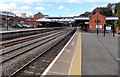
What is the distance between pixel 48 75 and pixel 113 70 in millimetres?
3846

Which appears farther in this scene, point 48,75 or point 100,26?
point 100,26

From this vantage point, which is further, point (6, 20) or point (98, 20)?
point (6, 20)

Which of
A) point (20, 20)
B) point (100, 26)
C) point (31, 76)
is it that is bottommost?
point (31, 76)

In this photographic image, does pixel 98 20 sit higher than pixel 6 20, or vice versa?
pixel 6 20

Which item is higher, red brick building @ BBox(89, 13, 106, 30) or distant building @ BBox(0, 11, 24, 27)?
distant building @ BBox(0, 11, 24, 27)

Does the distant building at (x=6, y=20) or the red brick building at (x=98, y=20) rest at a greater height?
the distant building at (x=6, y=20)

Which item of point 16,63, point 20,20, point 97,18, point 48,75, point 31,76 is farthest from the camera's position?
point 20,20

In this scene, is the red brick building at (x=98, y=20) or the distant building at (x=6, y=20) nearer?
the red brick building at (x=98, y=20)

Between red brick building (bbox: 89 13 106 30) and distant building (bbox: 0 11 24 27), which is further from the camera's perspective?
distant building (bbox: 0 11 24 27)

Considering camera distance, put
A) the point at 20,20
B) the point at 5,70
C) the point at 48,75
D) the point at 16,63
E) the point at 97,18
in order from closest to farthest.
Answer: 1. the point at 48,75
2. the point at 5,70
3. the point at 16,63
4. the point at 97,18
5. the point at 20,20

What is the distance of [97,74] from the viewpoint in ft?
→ 23.8

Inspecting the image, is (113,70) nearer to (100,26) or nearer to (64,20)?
(100,26)

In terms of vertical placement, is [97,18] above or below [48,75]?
above

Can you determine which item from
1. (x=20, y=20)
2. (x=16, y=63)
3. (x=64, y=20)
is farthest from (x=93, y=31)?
(x=20, y=20)
